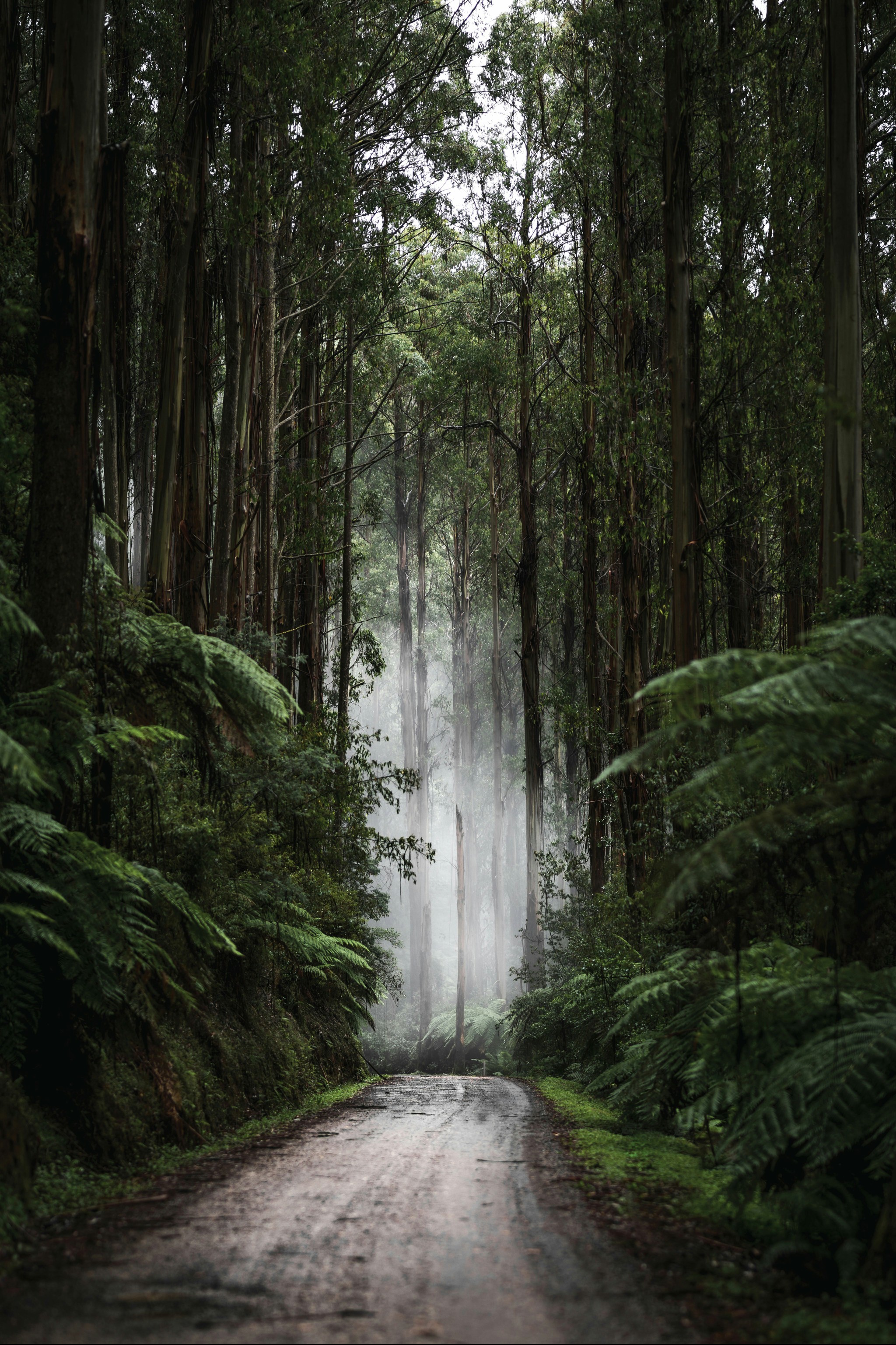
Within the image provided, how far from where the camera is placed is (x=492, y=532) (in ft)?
98.2

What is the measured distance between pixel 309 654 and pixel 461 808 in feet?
86.8

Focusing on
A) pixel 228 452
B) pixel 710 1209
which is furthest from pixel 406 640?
pixel 710 1209

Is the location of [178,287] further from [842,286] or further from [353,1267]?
[353,1267]

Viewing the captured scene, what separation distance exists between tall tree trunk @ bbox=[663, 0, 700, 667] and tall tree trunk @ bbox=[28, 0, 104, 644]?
21.0 feet

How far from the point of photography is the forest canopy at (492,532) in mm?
4414

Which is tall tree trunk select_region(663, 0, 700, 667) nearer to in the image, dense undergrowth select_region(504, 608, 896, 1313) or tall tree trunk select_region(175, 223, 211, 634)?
dense undergrowth select_region(504, 608, 896, 1313)

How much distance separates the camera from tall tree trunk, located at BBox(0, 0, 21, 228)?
27.2ft

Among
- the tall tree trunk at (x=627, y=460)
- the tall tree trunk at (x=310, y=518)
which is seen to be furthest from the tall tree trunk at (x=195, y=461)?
the tall tree trunk at (x=627, y=460)

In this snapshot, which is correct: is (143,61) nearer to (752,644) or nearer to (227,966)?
(752,644)

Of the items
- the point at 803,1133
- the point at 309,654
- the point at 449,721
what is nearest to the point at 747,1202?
the point at 803,1133

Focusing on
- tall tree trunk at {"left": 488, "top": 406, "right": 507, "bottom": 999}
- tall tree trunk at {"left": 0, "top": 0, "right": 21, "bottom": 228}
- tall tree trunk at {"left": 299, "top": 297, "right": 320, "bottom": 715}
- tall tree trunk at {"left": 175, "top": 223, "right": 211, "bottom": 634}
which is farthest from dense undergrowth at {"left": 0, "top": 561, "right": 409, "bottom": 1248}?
tall tree trunk at {"left": 488, "top": 406, "right": 507, "bottom": 999}

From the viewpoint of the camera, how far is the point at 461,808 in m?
44.6

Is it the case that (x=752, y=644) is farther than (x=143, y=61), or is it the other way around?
(x=143, y=61)

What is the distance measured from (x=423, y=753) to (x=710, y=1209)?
106ft
